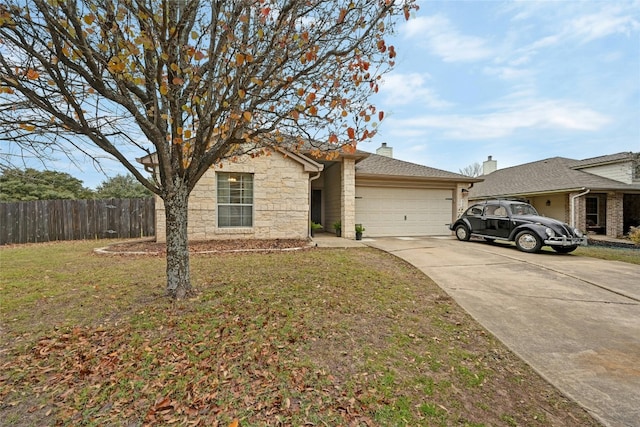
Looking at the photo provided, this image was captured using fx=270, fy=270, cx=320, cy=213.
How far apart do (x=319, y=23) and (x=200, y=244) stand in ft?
23.4

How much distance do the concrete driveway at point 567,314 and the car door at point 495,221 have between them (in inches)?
77.6

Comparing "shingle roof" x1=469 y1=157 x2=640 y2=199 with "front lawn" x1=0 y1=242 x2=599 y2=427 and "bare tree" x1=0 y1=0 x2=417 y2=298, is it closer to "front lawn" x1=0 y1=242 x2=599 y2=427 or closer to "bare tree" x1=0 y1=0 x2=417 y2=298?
"front lawn" x1=0 y1=242 x2=599 y2=427

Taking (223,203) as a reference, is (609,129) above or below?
above

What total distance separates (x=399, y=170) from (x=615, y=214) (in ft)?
37.0

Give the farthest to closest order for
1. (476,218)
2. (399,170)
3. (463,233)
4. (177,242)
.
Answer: (399,170), (463,233), (476,218), (177,242)

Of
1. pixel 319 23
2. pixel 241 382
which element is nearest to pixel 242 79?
pixel 319 23

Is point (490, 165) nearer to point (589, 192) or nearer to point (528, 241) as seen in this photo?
point (589, 192)

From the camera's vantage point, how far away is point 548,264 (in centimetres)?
657

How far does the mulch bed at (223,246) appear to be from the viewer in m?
7.65

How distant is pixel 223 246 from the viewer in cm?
822

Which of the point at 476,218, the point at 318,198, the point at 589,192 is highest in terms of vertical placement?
the point at 589,192

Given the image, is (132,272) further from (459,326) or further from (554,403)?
(554,403)

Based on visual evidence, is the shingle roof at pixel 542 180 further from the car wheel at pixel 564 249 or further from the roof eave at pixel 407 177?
the car wheel at pixel 564 249

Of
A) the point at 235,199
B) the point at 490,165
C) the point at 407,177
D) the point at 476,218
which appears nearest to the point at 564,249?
the point at 476,218
